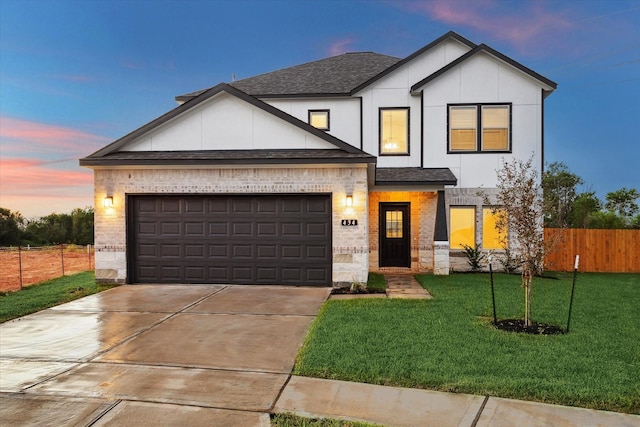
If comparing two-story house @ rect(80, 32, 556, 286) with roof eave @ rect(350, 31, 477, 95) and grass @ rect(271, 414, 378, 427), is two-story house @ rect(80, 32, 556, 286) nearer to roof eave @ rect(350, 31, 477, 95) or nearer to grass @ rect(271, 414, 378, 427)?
roof eave @ rect(350, 31, 477, 95)

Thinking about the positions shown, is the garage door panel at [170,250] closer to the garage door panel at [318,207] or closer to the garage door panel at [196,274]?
the garage door panel at [196,274]

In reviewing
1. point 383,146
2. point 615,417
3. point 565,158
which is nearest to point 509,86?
point 383,146

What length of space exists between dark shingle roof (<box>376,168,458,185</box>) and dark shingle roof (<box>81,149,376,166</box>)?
3.06 metres

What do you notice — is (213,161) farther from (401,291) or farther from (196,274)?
(401,291)

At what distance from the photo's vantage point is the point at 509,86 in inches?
563

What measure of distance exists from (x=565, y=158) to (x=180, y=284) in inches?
1117

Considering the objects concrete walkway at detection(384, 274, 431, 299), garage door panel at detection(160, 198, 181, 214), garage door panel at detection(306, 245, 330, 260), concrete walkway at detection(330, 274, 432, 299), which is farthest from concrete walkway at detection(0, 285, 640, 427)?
garage door panel at detection(160, 198, 181, 214)

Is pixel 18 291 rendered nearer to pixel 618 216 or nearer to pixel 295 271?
pixel 295 271

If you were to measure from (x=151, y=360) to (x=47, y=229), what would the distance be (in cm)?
3386

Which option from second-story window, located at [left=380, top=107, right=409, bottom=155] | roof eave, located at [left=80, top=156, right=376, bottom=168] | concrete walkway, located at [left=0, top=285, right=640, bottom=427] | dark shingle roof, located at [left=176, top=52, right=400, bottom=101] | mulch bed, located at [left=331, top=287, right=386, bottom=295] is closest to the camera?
concrete walkway, located at [left=0, top=285, right=640, bottom=427]

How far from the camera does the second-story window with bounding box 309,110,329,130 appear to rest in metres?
15.5

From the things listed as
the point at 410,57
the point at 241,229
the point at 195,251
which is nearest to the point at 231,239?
the point at 241,229

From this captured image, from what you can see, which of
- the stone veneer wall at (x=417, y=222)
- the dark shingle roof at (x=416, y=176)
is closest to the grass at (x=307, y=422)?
the dark shingle roof at (x=416, y=176)

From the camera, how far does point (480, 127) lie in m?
14.4
